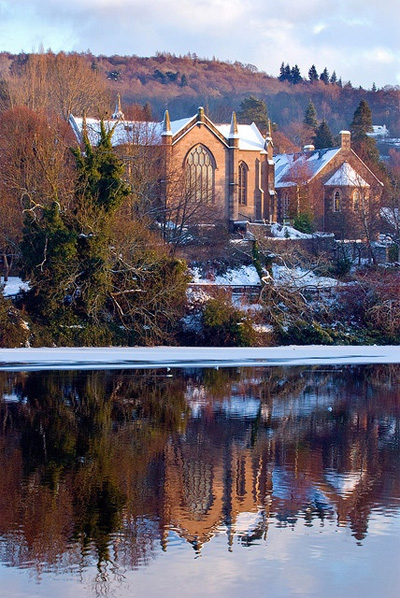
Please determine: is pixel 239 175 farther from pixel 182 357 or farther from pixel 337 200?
pixel 182 357

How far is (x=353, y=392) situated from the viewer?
80.0 feet

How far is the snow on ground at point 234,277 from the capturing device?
154ft

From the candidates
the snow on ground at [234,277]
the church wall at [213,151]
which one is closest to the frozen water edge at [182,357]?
the snow on ground at [234,277]

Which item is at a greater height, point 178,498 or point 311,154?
point 311,154

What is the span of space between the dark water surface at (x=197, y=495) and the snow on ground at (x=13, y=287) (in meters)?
17.5

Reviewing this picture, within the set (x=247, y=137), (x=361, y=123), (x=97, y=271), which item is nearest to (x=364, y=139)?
(x=361, y=123)

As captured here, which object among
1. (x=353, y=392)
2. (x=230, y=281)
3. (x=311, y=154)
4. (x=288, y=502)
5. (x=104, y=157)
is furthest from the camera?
(x=311, y=154)

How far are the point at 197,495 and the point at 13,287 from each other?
3051cm

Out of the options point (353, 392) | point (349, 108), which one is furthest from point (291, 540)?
point (349, 108)

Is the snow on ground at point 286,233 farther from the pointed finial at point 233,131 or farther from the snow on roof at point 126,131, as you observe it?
the snow on roof at point 126,131

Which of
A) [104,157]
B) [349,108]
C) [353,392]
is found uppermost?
[349,108]

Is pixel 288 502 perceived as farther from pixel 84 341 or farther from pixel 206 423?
pixel 84 341

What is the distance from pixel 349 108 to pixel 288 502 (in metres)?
184

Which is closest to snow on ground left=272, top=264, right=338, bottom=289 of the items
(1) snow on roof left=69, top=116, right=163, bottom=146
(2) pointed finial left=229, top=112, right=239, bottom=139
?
(1) snow on roof left=69, top=116, right=163, bottom=146
